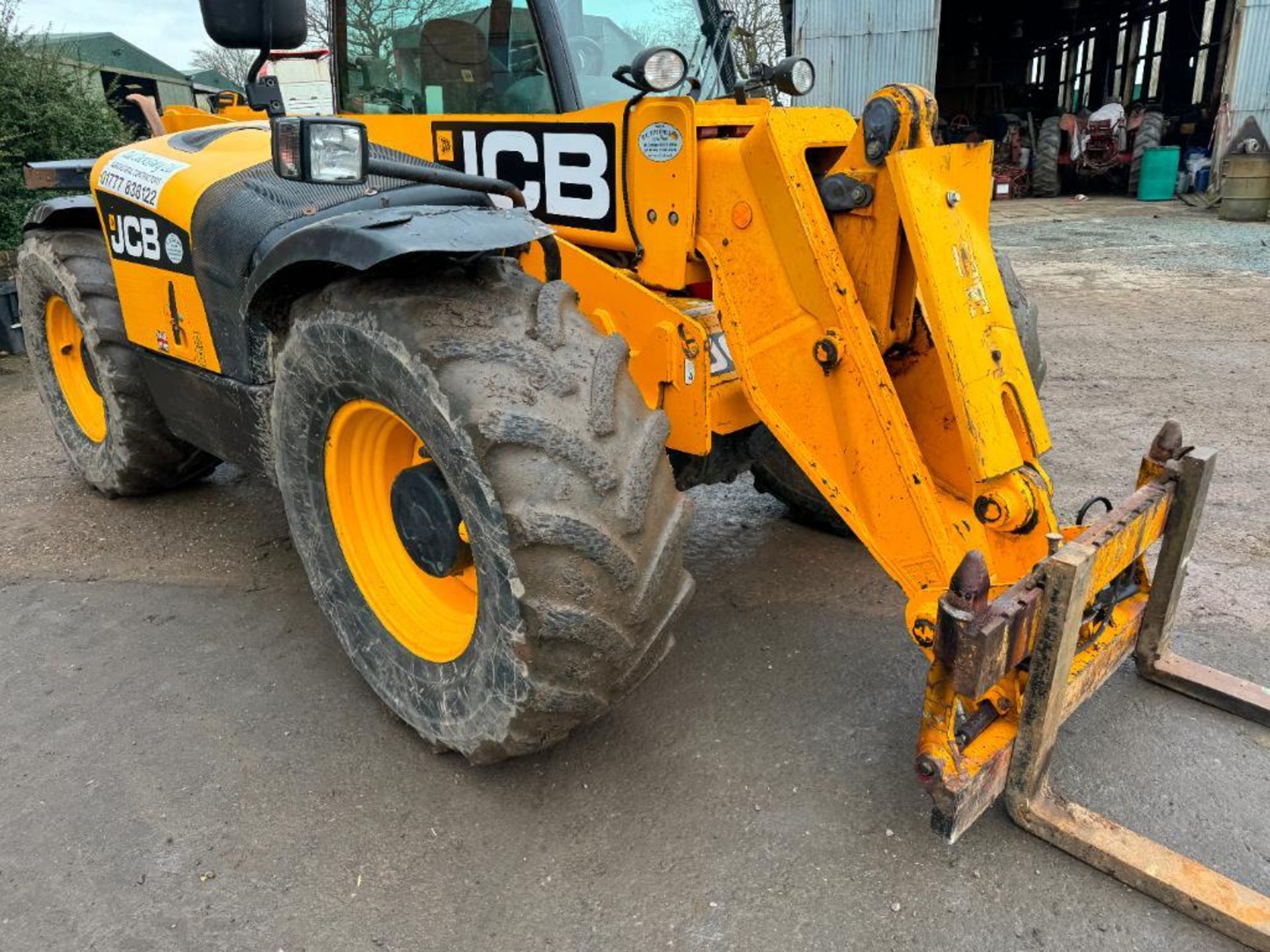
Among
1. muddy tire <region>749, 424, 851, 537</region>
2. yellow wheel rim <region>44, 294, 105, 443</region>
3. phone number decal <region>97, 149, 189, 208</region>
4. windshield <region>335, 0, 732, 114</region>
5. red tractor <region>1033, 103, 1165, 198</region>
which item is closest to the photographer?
windshield <region>335, 0, 732, 114</region>

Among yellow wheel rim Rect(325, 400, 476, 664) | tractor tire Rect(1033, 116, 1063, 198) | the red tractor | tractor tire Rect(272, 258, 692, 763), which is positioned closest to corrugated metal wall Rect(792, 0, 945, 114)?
tractor tire Rect(1033, 116, 1063, 198)

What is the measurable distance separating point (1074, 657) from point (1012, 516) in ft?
1.40

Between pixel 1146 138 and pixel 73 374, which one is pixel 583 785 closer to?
pixel 73 374

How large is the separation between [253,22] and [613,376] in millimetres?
1358

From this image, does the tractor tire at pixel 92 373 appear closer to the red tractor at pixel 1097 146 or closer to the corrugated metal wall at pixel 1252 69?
the corrugated metal wall at pixel 1252 69

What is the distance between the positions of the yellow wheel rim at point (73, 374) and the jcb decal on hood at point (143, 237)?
1.15m

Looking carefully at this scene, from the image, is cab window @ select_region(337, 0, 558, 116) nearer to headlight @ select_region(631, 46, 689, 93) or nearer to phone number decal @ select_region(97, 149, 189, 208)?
headlight @ select_region(631, 46, 689, 93)

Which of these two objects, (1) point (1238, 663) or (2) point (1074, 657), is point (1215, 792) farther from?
(1) point (1238, 663)

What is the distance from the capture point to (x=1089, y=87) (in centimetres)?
2558

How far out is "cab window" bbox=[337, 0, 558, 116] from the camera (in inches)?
114

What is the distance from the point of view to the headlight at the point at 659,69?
7.87 ft

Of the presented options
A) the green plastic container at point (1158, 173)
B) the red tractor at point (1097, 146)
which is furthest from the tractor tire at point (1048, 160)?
the green plastic container at point (1158, 173)

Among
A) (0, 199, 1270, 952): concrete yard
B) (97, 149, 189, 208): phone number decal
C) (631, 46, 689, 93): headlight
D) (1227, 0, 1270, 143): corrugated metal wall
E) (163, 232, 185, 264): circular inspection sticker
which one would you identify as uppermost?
(1227, 0, 1270, 143): corrugated metal wall

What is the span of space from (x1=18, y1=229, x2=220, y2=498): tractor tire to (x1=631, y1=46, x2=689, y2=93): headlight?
8.15 feet
